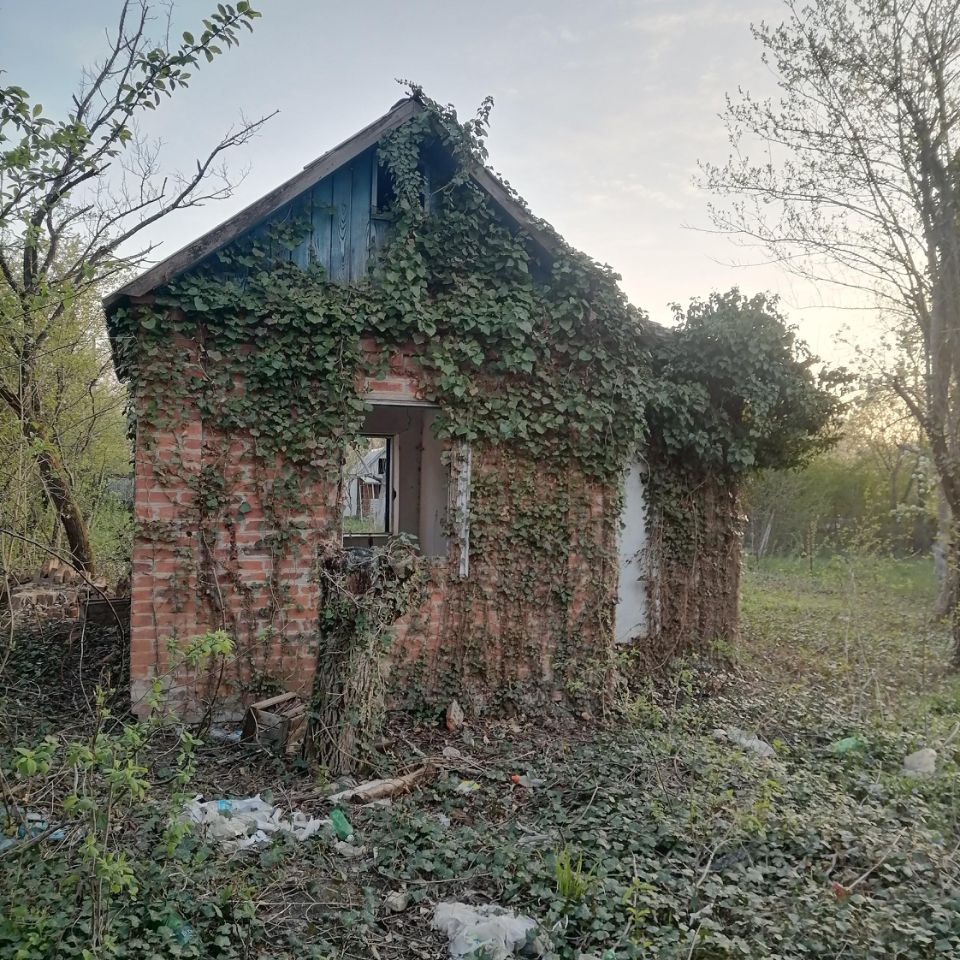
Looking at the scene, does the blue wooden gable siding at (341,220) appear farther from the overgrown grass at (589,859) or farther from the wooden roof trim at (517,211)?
the overgrown grass at (589,859)

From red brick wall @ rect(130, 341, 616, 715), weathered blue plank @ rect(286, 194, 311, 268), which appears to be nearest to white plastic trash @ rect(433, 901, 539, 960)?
red brick wall @ rect(130, 341, 616, 715)

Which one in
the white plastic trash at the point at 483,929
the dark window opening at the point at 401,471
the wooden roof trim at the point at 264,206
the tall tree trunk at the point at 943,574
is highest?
the wooden roof trim at the point at 264,206

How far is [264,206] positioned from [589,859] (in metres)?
5.47

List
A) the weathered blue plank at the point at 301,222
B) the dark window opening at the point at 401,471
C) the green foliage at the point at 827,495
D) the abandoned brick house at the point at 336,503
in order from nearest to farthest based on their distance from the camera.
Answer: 1. the abandoned brick house at the point at 336,503
2. the weathered blue plank at the point at 301,222
3. the dark window opening at the point at 401,471
4. the green foliage at the point at 827,495

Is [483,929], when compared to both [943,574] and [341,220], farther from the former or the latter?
[943,574]

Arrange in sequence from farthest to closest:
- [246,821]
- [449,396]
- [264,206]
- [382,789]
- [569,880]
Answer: [449,396], [264,206], [382,789], [246,821], [569,880]

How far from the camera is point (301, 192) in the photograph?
6.02 meters

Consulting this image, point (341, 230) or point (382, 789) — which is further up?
point (341, 230)

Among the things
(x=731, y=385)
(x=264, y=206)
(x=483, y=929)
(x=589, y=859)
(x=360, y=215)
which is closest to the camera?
(x=483, y=929)

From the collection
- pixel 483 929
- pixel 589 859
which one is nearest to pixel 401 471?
pixel 589 859

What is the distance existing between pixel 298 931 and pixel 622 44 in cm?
844

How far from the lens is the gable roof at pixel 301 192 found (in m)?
5.53

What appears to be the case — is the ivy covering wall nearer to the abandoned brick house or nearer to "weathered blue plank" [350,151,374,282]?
the abandoned brick house

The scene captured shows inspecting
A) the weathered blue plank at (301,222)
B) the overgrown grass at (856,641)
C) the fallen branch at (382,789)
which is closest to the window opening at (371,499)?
the weathered blue plank at (301,222)
